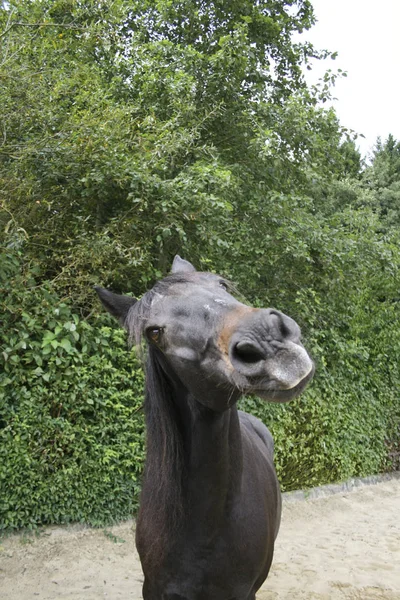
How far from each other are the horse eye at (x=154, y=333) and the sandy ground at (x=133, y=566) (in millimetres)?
3077

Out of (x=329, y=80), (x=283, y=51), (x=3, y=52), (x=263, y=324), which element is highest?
(x=283, y=51)

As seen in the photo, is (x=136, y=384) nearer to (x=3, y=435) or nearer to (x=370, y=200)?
(x=3, y=435)

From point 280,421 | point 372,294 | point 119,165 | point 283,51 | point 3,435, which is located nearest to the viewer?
point 3,435

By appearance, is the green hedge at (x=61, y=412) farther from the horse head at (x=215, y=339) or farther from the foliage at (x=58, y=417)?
the horse head at (x=215, y=339)

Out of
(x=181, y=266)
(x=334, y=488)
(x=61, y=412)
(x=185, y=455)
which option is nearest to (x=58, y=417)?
(x=61, y=412)

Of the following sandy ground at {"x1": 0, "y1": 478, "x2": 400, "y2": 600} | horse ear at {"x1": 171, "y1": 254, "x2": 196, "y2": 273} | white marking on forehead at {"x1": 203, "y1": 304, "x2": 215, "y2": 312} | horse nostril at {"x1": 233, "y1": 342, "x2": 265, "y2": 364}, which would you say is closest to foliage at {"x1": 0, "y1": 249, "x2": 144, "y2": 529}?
sandy ground at {"x1": 0, "y1": 478, "x2": 400, "y2": 600}

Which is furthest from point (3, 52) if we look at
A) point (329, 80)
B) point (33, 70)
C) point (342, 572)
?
point (342, 572)

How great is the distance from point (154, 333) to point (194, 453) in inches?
23.0

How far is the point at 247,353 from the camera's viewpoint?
1.65m

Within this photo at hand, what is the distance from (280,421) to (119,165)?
3752mm

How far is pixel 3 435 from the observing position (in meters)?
4.52

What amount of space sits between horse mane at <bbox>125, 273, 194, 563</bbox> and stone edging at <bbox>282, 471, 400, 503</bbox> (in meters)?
4.88

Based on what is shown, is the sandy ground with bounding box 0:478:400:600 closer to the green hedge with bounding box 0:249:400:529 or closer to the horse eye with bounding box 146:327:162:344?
the green hedge with bounding box 0:249:400:529

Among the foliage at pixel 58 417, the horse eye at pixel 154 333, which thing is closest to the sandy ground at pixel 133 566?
the foliage at pixel 58 417
